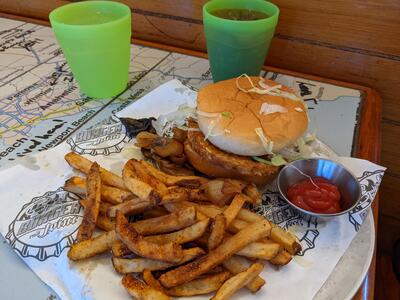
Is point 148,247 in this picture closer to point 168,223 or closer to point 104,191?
point 168,223

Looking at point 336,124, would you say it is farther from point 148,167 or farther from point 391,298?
point 391,298

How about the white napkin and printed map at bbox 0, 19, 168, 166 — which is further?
printed map at bbox 0, 19, 168, 166

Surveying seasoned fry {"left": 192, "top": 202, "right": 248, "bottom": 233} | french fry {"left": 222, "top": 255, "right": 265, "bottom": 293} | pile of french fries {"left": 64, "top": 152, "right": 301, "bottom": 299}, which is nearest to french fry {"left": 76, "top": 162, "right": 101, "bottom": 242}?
pile of french fries {"left": 64, "top": 152, "right": 301, "bottom": 299}

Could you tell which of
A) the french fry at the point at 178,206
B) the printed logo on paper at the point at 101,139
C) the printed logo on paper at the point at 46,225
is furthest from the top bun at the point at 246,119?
the printed logo on paper at the point at 46,225

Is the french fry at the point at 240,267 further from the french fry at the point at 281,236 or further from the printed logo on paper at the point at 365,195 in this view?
the printed logo on paper at the point at 365,195

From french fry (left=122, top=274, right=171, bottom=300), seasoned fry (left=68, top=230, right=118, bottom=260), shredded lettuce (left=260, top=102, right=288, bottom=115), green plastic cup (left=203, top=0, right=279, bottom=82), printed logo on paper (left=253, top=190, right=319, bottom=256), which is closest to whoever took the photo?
french fry (left=122, top=274, right=171, bottom=300)

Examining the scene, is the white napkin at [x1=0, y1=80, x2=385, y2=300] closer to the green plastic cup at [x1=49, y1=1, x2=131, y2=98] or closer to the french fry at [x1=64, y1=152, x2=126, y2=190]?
the french fry at [x1=64, y1=152, x2=126, y2=190]

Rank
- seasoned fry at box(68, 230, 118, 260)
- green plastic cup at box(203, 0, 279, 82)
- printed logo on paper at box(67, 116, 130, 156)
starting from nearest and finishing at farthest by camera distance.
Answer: seasoned fry at box(68, 230, 118, 260) < printed logo on paper at box(67, 116, 130, 156) < green plastic cup at box(203, 0, 279, 82)
